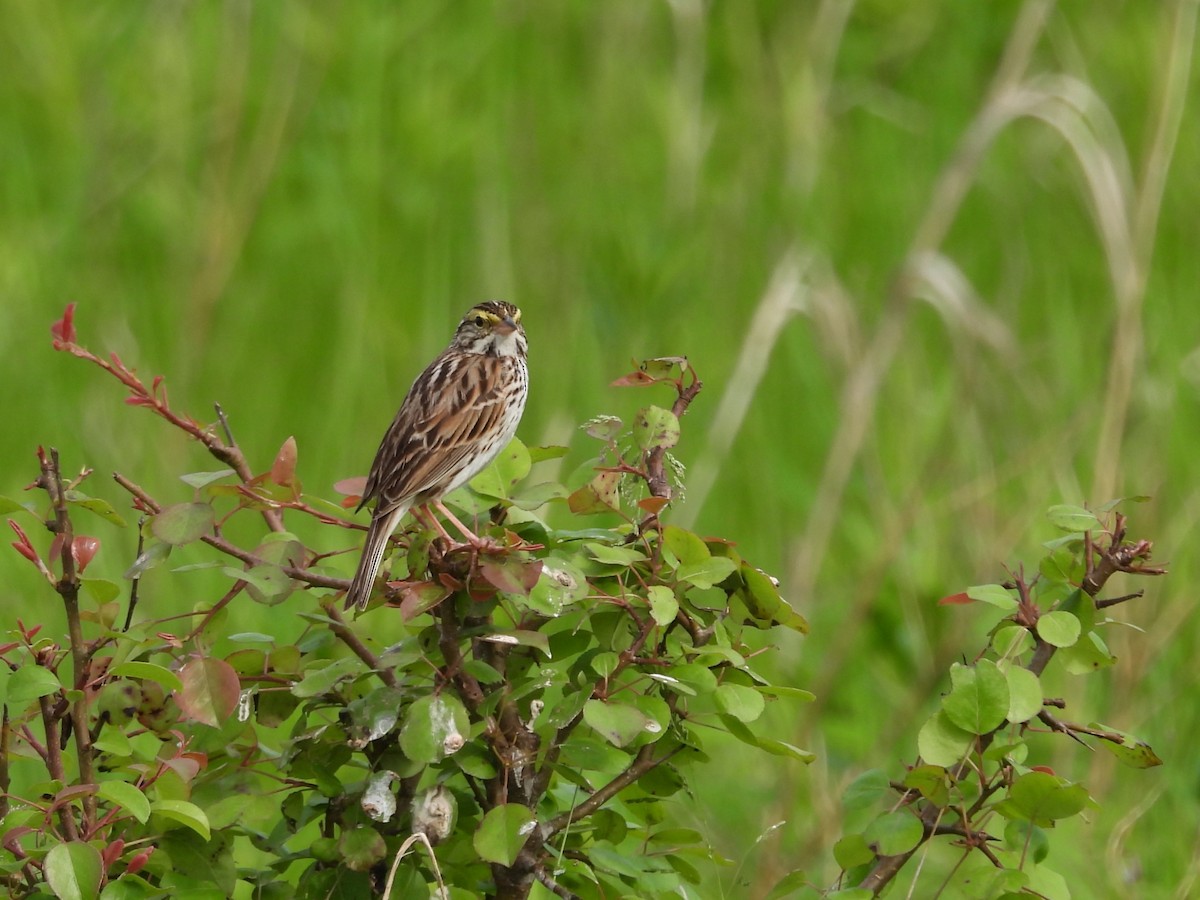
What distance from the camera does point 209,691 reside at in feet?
8.46

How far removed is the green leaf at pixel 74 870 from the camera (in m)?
2.43

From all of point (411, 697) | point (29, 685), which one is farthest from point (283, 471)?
point (29, 685)

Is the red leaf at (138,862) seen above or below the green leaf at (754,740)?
below

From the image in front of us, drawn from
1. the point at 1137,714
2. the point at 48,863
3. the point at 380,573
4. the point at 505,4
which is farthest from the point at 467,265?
the point at 48,863

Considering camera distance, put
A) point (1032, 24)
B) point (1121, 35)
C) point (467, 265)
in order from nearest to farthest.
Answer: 1. point (1032, 24)
2. point (467, 265)
3. point (1121, 35)

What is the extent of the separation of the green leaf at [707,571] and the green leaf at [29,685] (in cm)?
94

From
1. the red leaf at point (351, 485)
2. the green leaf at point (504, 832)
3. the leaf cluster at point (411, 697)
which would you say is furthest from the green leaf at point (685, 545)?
the red leaf at point (351, 485)

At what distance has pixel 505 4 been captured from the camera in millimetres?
8961

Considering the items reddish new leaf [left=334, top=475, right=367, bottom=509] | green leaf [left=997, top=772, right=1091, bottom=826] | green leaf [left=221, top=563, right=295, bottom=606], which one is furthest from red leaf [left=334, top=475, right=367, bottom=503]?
green leaf [left=997, top=772, right=1091, bottom=826]

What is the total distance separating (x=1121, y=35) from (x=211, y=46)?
489 centimetres

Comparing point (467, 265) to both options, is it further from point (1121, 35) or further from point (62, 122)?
point (1121, 35)

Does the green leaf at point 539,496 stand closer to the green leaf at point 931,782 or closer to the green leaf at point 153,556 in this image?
the green leaf at point 153,556

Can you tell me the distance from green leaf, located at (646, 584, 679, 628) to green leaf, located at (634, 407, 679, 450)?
349 millimetres

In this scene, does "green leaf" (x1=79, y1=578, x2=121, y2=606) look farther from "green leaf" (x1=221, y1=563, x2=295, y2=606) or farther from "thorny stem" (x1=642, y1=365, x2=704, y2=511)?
"thorny stem" (x1=642, y1=365, x2=704, y2=511)
